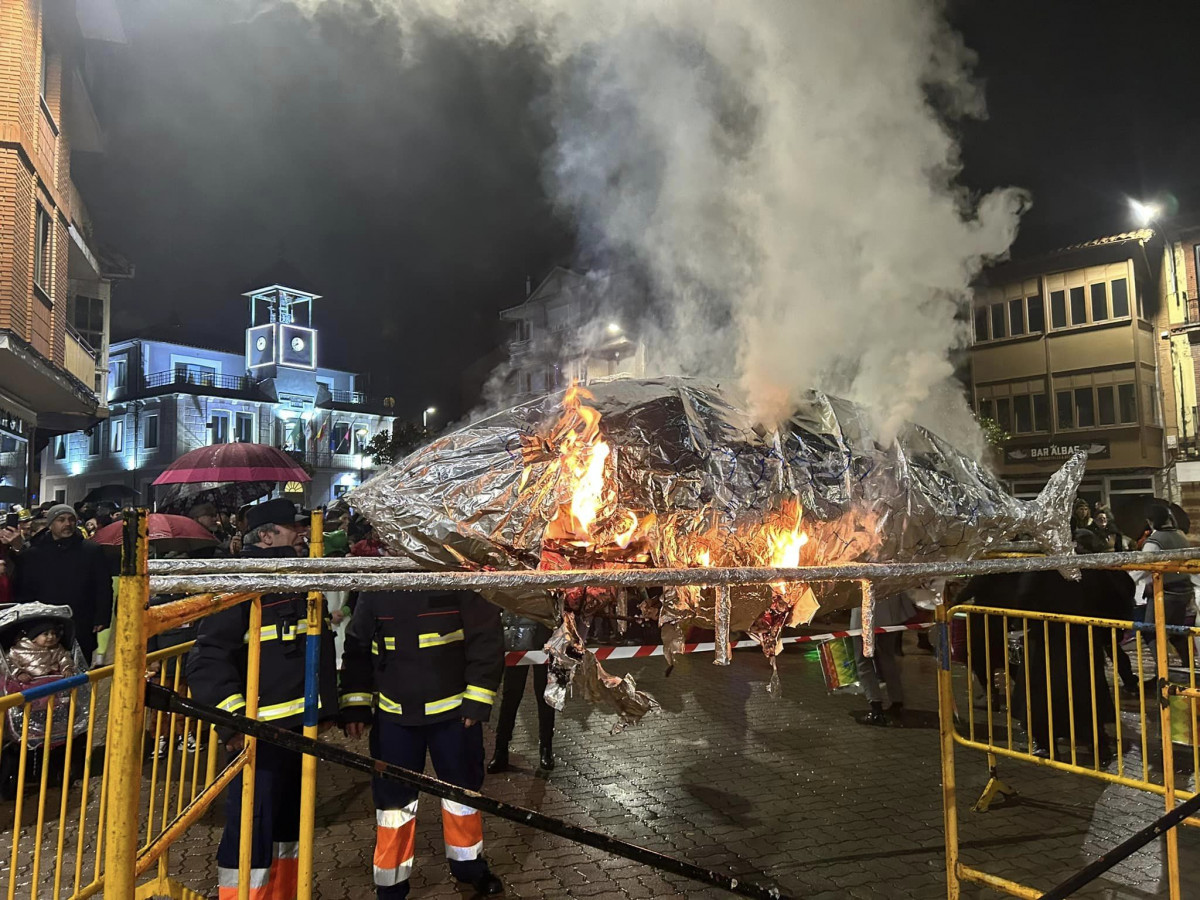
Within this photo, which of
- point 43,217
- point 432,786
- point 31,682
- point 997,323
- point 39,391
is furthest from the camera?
point 997,323

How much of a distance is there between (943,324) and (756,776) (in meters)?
3.45

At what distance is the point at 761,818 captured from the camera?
4.84 metres

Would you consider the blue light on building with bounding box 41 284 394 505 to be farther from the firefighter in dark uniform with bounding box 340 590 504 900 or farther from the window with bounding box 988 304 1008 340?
the firefighter in dark uniform with bounding box 340 590 504 900

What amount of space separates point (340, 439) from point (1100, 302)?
4299cm

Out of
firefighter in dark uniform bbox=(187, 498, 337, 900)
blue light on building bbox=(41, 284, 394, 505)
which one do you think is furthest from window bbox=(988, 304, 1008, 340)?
blue light on building bbox=(41, 284, 394, 505)

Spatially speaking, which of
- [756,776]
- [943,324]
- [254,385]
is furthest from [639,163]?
[254,385]

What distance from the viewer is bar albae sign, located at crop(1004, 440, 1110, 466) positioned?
26172 mm

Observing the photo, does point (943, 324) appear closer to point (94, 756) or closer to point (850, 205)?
point (850, 205)

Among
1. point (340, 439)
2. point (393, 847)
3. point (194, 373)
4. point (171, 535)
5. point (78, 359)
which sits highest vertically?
point (194, 373)

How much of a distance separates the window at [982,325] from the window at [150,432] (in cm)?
4182

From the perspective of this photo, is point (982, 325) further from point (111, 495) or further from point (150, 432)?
point (150, 432)

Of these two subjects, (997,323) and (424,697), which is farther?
(997,323)

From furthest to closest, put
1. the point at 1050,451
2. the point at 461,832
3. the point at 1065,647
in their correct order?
the point at 1050,451 < the point at 1065,647 < the point at 461,832

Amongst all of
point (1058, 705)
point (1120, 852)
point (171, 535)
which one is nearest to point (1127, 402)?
point (1058, 705)
